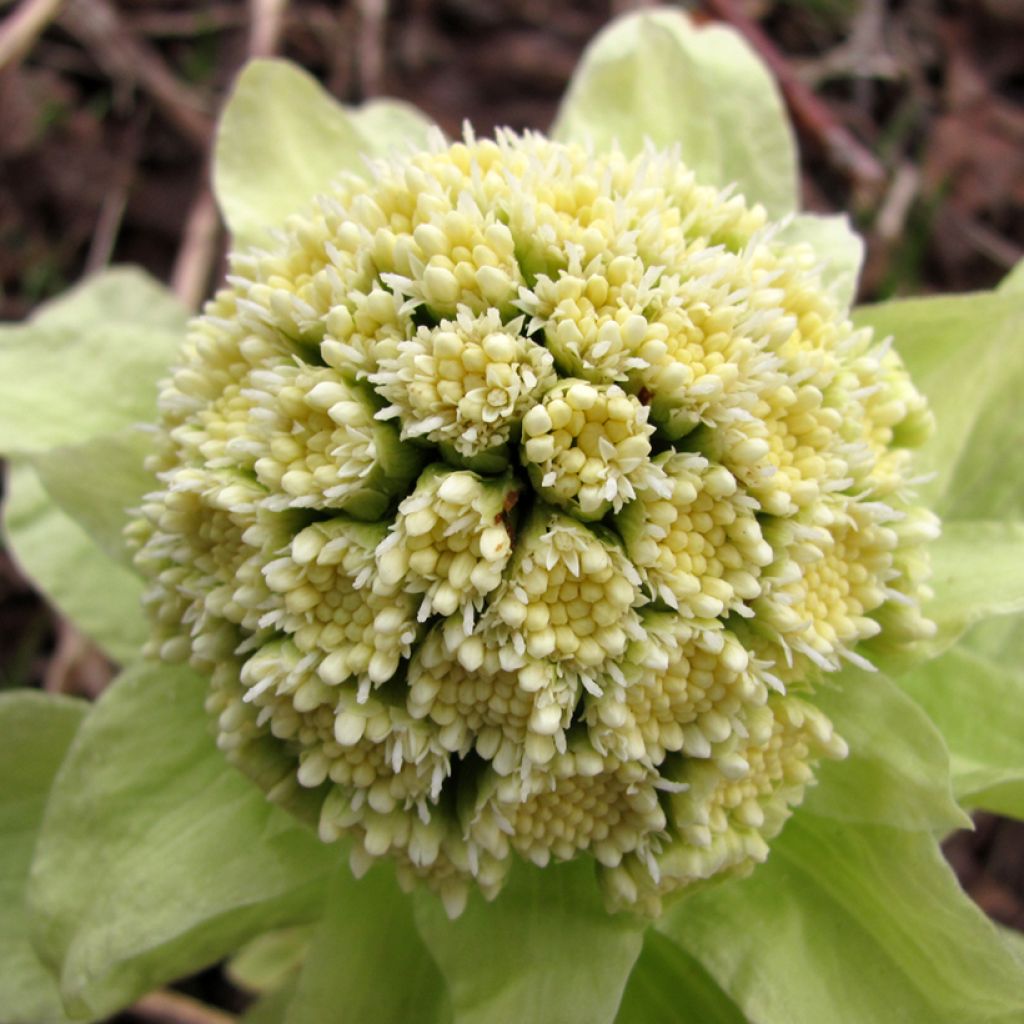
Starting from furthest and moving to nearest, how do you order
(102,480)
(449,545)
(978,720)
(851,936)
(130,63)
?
1. (130,63)
2. (102,480)
3. (978,720)
4. (851,936)
5. (449,545)

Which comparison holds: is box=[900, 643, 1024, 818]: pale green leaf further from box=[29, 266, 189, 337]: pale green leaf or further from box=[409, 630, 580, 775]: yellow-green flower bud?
box=[29, 266, 189, 337]: pale green leaf

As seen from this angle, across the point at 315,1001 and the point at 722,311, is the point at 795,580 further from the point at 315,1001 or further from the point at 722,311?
the point at 315,1001

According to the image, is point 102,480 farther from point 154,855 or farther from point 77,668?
point 77,668

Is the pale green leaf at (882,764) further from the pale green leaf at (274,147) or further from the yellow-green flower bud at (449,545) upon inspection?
the pale green leaf at (274,147)

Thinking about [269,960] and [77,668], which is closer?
[269,960]

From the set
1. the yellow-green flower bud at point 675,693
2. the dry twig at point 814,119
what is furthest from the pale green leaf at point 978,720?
the dry twig at point 814,119

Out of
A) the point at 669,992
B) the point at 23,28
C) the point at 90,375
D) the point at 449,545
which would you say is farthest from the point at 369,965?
the point at 23,28

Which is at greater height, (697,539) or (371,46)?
(371,46)
